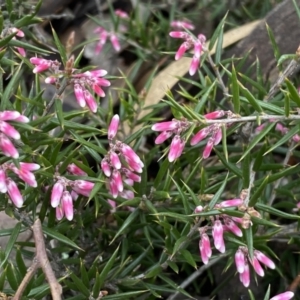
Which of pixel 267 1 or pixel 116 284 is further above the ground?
pixel 267 1

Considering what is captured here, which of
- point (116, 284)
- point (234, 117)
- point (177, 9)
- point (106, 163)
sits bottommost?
point (116, 284)

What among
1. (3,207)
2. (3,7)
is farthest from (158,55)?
(3,207)

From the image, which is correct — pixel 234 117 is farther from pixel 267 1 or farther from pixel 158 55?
pixel 267 1

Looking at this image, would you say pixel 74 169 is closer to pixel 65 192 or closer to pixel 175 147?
pixel 65 192

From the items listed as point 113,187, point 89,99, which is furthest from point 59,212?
point 89,99

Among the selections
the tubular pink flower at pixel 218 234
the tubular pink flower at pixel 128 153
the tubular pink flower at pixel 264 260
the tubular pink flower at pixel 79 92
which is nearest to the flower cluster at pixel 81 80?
the tubular pink flower at pixel 79 92

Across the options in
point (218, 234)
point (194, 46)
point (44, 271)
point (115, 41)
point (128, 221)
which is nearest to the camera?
point (44, 271)

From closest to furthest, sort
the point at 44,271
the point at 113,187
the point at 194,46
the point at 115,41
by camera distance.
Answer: the point at 44,271 → the point at 113,187 → the point at 194,46 → the point at 115,41

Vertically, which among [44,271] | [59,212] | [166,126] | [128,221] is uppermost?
[166,126]
